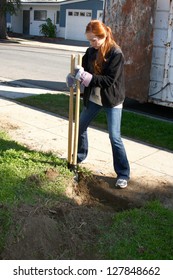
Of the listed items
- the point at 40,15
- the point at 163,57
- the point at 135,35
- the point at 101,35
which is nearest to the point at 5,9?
the point at 40,15

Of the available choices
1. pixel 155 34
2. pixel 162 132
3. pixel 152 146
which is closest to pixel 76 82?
pixel 152 146

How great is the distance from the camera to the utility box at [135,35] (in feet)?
25.7

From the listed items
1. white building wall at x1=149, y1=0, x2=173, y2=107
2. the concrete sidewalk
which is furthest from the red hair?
white building wall at x1=149, y1=0, x2=173, y2=107

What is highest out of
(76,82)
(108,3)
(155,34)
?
(108,3)

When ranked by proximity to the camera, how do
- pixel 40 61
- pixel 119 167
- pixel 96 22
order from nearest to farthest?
pixel 96 22 < pixel 119 167 < pixel 40 61

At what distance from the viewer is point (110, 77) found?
4102 mm

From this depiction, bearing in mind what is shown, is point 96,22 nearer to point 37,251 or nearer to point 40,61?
point 37,251

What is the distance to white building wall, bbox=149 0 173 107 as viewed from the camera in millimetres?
7660

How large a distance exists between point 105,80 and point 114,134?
66 centimetres

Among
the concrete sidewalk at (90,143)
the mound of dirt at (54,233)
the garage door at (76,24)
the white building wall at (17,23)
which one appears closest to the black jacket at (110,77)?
the concrete sidewalk at (90,143)

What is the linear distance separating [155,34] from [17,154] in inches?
170

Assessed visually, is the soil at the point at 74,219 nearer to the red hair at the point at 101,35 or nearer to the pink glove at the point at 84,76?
the pink glove at the point at 84,76

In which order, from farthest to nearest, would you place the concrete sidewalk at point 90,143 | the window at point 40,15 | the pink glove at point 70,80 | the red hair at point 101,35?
1. the window at point 40,15
2. the concrete sidewalk at point 90,143
3. the pink glove at point 70,80
4. the red hair at point 101,35

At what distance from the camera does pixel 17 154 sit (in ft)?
16.8
